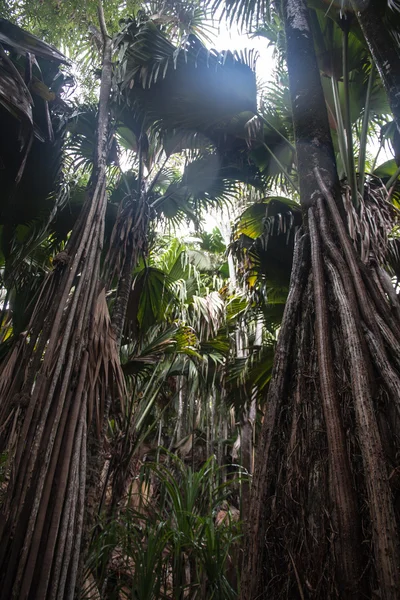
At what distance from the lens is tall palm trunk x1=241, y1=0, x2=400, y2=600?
2.90 feet

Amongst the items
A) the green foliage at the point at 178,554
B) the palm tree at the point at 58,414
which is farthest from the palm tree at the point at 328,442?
the green foliage at the point at 178,554

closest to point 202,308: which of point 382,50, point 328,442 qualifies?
point 382,50

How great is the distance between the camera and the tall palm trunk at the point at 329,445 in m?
0.89

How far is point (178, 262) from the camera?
17.5 ft

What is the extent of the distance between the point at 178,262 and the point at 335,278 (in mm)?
4011

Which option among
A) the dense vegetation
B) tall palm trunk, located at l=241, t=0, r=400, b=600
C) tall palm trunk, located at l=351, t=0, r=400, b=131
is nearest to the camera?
tall palm trunk, located at l=241, t=0, r=400, b=600

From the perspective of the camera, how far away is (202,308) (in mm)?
4883

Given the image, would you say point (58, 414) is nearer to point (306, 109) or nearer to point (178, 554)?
point (178, 554)

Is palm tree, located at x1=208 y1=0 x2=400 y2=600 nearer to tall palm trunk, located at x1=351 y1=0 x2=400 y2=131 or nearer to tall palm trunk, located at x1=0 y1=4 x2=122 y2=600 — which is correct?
tall palm trunk, located at x1=351 y1=0 x2=400 y2=131

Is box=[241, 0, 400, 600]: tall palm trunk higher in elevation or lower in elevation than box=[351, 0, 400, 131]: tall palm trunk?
lower

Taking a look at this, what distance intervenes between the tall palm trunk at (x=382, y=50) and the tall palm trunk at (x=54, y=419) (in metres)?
1.59

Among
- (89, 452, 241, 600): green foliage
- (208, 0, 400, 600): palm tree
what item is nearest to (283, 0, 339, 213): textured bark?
(208, 0, 400, 600): palm tree

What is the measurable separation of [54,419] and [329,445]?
3.60 feet

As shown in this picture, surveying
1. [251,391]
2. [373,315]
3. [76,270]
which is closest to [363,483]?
[373,315]
